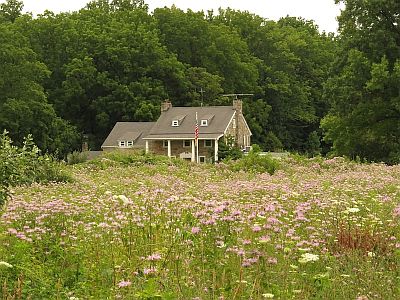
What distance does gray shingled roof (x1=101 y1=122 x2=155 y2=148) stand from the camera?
61969 millimetres

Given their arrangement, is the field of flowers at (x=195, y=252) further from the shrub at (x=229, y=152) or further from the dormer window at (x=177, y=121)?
the dormer window at (x=177, y=121)

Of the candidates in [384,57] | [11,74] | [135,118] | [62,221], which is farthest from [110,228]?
[135,118]

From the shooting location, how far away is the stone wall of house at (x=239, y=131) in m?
59.7

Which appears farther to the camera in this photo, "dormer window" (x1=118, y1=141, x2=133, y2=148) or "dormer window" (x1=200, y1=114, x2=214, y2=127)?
"dormer window" (x1=118, y1=141, x2=133, y2=148)

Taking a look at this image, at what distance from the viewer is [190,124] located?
59.4 meters

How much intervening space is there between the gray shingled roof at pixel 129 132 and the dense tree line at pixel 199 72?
2.32 metres

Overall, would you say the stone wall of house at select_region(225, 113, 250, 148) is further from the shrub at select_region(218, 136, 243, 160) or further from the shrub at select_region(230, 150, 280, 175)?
the shrub at select_region(230, 150, 280, 175)

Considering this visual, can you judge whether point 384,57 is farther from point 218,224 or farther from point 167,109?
point 218,224

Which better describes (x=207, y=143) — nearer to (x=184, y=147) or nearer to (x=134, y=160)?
(x=184, y=147)

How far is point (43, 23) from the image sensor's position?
6531 cm

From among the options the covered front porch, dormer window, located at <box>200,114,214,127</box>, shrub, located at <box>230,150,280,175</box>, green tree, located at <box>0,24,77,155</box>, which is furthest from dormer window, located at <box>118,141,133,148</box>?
shrub, located at <box>230,150,280,175</box>

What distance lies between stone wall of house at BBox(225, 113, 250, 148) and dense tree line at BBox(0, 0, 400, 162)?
221 inches

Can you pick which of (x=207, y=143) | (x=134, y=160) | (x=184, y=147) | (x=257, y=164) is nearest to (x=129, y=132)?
(x=184, y=147)

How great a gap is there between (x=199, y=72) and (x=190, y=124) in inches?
432
